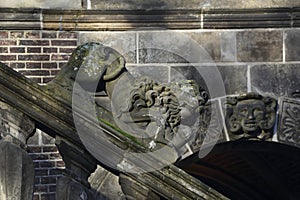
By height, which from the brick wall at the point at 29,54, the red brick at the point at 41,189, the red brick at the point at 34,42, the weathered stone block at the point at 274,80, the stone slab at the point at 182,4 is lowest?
the red brick at the point at 41,189

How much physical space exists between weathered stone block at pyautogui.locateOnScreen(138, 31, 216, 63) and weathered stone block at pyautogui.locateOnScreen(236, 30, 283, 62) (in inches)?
7.1

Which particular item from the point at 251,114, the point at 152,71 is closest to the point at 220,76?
the point at 251,114

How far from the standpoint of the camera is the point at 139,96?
28.4 ft

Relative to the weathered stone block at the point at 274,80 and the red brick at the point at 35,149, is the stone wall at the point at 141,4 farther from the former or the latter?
the red brick at the point at 35,149

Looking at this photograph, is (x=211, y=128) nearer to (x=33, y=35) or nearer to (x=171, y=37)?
(x=171, y=37)

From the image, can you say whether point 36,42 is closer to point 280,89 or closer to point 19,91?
point 280,89

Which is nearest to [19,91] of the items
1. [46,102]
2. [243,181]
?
[46,102]

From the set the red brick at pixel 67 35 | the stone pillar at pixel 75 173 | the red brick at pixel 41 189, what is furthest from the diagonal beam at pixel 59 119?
the red brick at pixel 67 35

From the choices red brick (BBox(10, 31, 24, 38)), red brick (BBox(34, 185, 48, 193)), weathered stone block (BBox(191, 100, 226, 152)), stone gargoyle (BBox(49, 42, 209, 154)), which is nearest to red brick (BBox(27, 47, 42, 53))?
red brick (BBox(10, 31, 24, 38))

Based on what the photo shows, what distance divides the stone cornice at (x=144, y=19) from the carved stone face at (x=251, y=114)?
56 cm

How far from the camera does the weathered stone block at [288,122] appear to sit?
32.7 feet

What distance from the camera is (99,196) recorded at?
8.85 meters

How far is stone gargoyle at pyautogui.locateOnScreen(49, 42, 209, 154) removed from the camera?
22.9 feet

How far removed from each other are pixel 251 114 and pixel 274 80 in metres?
0.29
